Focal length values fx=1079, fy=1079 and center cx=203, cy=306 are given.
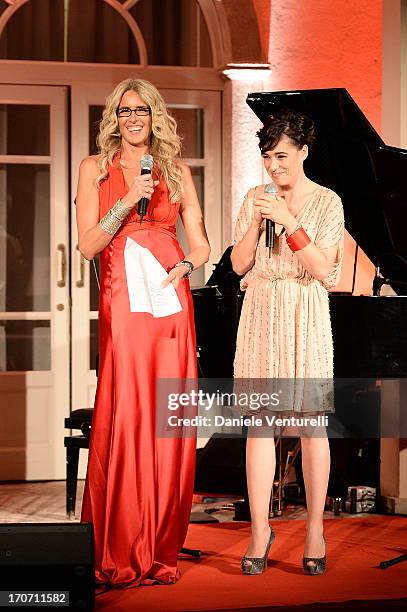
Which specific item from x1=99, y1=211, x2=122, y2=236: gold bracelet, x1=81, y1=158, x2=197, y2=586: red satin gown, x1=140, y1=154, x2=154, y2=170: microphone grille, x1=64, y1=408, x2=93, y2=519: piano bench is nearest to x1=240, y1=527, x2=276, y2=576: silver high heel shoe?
x1=81, y1=158, x2=197, y2=586: red satin gown

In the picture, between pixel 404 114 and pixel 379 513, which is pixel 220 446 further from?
pixel 404 114

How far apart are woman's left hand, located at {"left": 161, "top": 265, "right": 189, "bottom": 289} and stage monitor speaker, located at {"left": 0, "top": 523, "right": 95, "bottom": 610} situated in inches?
37.3

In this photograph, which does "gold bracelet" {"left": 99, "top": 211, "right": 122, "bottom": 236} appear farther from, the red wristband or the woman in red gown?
the red wristband

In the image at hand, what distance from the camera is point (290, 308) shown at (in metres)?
3.83

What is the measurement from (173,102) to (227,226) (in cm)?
85

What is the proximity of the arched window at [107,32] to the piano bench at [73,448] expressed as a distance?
2357 millimetres

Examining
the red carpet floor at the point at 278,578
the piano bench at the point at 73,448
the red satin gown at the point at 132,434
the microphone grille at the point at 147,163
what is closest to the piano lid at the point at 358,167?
the microphone grille at the point at 147,163

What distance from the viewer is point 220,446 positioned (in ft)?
20.6

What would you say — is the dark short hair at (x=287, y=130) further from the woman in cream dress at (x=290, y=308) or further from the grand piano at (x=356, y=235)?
the grand piano at (x=356, y=235)

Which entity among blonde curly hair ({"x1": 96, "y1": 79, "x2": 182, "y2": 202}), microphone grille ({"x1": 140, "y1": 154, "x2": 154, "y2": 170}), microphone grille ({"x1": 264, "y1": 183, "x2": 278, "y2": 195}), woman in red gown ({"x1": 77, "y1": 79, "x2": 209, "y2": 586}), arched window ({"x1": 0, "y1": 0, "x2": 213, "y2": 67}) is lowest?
woman in red gown ({"x1": 77, "y1": 79, "x2": 209, "y2": 586})

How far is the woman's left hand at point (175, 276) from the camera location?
373 centimetres

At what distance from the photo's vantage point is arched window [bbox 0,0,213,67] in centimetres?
656

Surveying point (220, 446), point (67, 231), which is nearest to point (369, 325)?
point (220, 446)

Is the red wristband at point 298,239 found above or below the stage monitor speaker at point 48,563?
above
